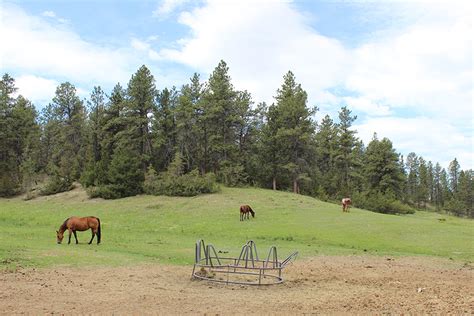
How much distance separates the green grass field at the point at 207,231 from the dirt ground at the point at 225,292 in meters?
2.58

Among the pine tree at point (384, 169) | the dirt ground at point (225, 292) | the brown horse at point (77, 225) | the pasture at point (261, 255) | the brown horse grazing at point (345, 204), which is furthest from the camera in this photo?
the pine tree at point (384, 169)

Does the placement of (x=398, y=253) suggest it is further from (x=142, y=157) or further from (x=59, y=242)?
(x=142, y=157)

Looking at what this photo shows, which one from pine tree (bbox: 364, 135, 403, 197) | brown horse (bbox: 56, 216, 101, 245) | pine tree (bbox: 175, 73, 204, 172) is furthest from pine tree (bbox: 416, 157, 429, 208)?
brown horse (bbox: 56, 216, 101, 245)

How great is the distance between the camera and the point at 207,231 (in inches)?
1249

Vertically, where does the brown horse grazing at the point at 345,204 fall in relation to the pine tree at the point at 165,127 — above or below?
below

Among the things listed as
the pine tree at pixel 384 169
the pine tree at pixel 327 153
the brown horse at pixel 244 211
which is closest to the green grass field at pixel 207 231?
the brown horse at pixel 244 211

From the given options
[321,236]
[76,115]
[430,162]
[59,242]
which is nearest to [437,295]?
[321,236]

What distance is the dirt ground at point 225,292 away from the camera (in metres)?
10.2

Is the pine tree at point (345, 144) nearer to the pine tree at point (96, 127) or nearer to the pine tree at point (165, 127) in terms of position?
the pine tree at point (165, 127)

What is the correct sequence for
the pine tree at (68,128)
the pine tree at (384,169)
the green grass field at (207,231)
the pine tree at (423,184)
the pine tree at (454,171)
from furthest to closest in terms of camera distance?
the pine tree at (454,171)
the pine tree at (423,184)
the pine tree at (384,169)
the pine tree at (68,128)
the green grass field at (207,231)

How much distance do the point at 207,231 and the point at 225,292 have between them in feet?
64.1

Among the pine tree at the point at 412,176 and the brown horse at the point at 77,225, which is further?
the pine tree at the point at 412,176

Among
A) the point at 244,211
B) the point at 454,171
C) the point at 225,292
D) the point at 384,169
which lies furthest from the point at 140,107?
the point at 454,171

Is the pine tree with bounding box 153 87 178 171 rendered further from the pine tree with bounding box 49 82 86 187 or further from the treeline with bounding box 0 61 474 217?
the pine tree with bounding box 49 82 86 187
